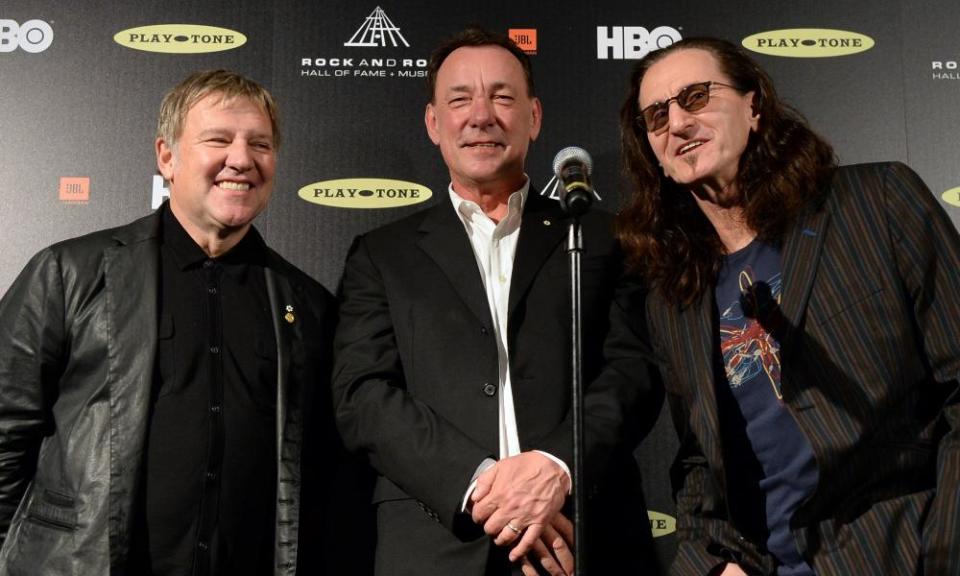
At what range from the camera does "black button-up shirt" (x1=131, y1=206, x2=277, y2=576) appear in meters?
2.53

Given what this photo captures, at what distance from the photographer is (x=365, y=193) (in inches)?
132

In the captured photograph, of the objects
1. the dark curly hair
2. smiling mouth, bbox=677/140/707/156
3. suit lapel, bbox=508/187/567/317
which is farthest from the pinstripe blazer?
suit lapel, bbox=508/187/567/317

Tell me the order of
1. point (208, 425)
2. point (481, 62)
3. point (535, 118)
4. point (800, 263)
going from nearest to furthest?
point (800, 263) → point (208, 425) → point (481, 62) → point (535, 118)

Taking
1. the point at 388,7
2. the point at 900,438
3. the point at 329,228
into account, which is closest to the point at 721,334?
the point at 900,438

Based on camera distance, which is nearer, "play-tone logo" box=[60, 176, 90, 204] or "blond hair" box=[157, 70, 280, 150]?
"blond hair" box=[157, 70, 280, 150]

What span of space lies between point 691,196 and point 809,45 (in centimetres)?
108

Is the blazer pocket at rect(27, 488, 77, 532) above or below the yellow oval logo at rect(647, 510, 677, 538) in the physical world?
above

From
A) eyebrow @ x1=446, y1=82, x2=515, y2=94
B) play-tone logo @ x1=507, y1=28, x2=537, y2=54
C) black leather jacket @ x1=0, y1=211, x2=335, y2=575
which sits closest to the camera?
black leather jacket @ x1=0, y1=211, x2=335, y2=575

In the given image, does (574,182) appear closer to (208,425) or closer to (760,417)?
(760,417)

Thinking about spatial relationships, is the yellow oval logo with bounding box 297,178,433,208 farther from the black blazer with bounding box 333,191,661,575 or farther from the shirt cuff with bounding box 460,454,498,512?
the shirt cuff with bounding box 460,454,498,512

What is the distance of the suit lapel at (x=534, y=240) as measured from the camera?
270 cm

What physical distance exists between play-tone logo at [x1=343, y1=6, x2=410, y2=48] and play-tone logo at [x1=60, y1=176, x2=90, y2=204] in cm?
103

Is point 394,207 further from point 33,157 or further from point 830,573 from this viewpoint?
point 830,573

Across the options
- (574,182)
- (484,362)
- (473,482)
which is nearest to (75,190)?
(484,362)
